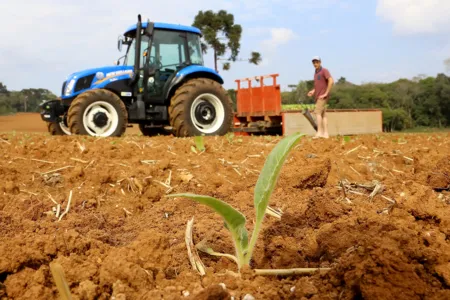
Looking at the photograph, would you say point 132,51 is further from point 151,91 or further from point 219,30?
point 219,30

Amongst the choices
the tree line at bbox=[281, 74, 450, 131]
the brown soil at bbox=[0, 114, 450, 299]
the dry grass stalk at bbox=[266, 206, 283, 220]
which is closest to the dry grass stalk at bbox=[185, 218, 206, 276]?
the brown soil at bbox=[0, 114, 450, 299]

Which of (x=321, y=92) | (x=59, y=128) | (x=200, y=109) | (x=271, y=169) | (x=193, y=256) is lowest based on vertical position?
(x=193, y=256)

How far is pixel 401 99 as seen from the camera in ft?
132

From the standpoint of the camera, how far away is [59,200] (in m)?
2.85

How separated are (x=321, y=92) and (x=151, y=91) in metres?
3.13

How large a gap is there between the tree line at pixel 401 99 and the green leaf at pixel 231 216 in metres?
30.3

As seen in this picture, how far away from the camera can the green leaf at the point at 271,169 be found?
1438 mm

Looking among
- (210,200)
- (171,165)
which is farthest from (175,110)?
(210,200)

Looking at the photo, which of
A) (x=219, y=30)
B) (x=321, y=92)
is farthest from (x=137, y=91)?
(x=219, y=30)

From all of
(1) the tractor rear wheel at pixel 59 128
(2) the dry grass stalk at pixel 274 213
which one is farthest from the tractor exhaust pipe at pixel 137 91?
(2) the dry grass stalk at pixel 274 213

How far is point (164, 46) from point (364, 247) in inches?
306

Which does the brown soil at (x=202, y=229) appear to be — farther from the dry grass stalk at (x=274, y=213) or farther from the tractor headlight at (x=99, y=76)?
the tractor headlight at (x=99, y=76)

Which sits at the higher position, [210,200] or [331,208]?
[210,200]

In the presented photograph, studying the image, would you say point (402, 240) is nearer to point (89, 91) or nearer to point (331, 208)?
point (331, 208)
